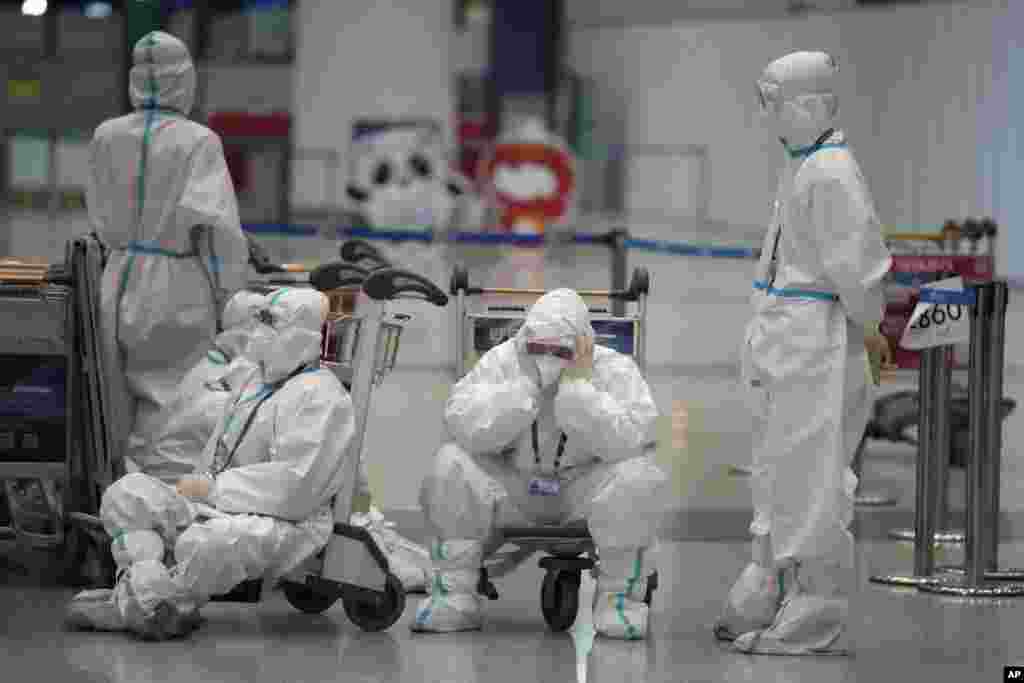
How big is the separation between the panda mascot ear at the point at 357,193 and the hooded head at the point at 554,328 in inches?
527

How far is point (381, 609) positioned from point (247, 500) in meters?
0.53

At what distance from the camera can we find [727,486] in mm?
9062

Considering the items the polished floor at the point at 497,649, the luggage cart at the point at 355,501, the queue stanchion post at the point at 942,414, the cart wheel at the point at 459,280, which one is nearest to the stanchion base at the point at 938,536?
the queue stanchion post at the point at 942,414

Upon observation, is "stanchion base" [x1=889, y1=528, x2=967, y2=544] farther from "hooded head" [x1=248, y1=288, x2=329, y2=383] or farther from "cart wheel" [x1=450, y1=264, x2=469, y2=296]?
"hooded head" [x1=248, y1=288, x2=329, y2=383]

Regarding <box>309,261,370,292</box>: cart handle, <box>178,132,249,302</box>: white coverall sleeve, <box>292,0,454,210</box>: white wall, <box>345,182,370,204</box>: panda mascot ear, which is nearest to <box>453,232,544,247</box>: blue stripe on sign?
<box>178,132,249,302</box>: white coverall sleeve

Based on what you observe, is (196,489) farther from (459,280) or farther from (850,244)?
(850,244)

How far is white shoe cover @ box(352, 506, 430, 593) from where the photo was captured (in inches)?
268

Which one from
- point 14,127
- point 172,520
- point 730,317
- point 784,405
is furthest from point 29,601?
point 14,127

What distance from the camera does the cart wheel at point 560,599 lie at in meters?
6.24

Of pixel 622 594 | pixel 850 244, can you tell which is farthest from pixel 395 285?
pixel 850 244

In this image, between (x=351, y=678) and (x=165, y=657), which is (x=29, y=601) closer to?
(x=165, y=657)

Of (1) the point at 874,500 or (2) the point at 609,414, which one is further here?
(1) the point at 874,500

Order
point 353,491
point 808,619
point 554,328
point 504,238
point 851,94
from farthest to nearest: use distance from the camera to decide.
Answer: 1. point 851,94
2. point 504,238
3. point 353,491
4. point 554,328
5. point 808,619

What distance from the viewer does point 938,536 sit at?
7.96 metres
